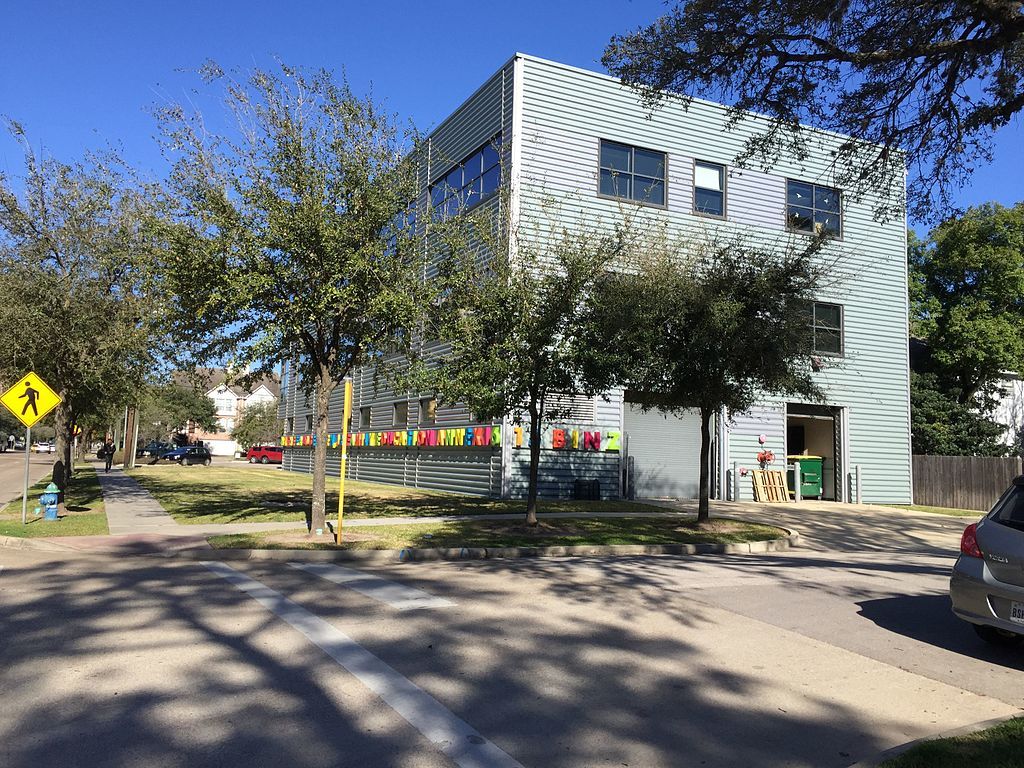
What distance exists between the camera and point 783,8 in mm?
8883

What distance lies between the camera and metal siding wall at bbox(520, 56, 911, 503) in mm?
22312

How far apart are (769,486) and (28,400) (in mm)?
20756

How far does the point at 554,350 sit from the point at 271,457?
57.8 m

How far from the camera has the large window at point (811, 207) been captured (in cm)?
2591

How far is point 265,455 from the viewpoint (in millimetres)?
68812

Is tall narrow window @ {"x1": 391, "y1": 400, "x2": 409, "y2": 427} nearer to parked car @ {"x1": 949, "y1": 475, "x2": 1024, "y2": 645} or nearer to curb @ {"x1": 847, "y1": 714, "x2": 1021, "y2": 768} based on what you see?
parked car @ {"x1": 949, "y1": 475, "x2": 1024, "y2": 645}

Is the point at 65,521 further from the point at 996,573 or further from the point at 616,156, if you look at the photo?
the point at 616,156

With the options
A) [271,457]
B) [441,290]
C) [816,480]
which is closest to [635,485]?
[816,480]

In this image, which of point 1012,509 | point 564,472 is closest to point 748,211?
point 564,472

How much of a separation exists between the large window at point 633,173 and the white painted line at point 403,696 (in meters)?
18.3

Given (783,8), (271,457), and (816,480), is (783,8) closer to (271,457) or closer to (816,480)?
(816,480)

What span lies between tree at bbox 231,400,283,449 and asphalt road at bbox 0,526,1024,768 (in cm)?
7243

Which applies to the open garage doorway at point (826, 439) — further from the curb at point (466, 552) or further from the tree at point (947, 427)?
the curb at point (466, 552)

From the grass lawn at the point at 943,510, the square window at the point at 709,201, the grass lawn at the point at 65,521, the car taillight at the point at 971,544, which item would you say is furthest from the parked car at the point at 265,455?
the car taillight at the point at 971,544
